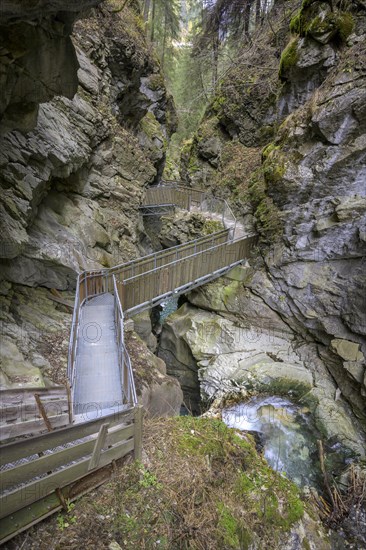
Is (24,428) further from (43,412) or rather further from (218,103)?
(218,103)

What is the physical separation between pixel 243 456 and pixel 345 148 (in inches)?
391

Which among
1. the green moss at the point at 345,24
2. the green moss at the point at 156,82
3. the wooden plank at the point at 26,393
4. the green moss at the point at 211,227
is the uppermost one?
the green moss at the point at 156,82

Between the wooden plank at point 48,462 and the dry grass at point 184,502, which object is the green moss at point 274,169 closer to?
the dry grass at point 184,502

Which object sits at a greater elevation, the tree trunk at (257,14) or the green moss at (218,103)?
the tree trunk at (257,14)

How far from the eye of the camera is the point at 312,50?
35.9 feet

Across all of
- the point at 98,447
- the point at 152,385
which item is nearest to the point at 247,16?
the point at 152,385

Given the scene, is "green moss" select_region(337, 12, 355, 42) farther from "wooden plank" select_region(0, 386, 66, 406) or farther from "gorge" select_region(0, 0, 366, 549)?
"wooden plank" select_region(0, 386, 66, 406)

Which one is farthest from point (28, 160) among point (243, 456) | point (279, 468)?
point (279, 468)

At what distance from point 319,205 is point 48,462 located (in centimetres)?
1108

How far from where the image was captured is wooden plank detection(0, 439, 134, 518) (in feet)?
8.05

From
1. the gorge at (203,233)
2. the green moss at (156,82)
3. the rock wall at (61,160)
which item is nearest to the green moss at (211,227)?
the gorge at (203,233)

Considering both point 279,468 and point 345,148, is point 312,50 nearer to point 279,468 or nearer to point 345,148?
point 345,148

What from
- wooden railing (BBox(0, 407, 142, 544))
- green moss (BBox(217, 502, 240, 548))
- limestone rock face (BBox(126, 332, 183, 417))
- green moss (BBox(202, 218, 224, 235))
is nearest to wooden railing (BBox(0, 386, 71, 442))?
wooden railing (BBox(0, 407, 142, 544))

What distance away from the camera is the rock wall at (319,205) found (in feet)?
30.6
